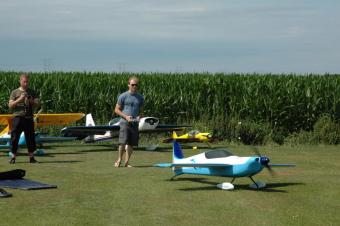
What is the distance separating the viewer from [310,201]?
9.30 meters

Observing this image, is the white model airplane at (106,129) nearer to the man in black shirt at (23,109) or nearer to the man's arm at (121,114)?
the man in black shirt at (23,109)

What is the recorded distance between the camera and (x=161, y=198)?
9398 mm

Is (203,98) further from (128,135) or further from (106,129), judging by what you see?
(128,135)

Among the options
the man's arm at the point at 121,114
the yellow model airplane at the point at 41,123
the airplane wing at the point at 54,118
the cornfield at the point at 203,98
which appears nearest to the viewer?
the man's arm at the point at 121,114

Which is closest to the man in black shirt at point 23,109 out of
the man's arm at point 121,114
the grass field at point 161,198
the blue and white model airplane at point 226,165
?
the grass field at point 161,198

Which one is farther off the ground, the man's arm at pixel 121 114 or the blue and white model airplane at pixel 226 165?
the man's arm at pixel 121 114

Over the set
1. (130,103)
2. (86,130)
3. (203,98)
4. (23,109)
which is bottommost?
(86,130)

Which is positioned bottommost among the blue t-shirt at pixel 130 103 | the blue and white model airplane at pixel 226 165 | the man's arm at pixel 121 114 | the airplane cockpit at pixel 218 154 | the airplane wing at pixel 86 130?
the airplane wing at pixel 86 130

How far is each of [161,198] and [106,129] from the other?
9.20 m

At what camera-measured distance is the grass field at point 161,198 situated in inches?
310

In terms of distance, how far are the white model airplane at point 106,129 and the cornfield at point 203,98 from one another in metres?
3.79

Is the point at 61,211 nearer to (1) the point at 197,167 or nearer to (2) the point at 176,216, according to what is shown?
(2) the point at 176,216

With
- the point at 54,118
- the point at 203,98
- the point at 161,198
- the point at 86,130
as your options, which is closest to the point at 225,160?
the point at 161,198

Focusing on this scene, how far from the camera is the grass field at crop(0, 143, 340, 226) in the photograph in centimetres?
788
